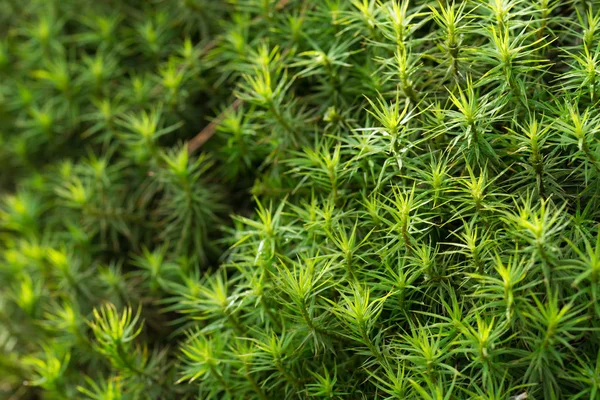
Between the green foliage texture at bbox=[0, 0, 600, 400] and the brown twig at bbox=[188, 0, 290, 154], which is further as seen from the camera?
the brown twig at bbox=[188, 0, 290, 154]

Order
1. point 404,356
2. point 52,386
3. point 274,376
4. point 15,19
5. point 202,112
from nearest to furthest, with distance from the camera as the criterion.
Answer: point 404,356 → point 274,376 → point 52,386 → point 202,112 → point 15,19

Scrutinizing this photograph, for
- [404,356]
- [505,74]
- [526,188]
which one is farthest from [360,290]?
[505,74]

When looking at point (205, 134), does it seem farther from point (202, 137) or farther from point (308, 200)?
point (308, 200)

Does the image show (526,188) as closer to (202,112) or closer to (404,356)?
(404,356)

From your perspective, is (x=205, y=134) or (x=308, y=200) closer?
(x=308, y=200)

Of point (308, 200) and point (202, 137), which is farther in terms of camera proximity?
point (202, 137)

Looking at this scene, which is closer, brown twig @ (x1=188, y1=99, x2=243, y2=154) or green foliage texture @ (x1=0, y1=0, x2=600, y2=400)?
green foliage texture @ (x1=0, y1=0, x2=600, y2=400)

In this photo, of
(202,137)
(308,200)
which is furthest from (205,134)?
(308,200)

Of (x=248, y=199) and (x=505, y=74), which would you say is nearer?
(x=505, y=74)
